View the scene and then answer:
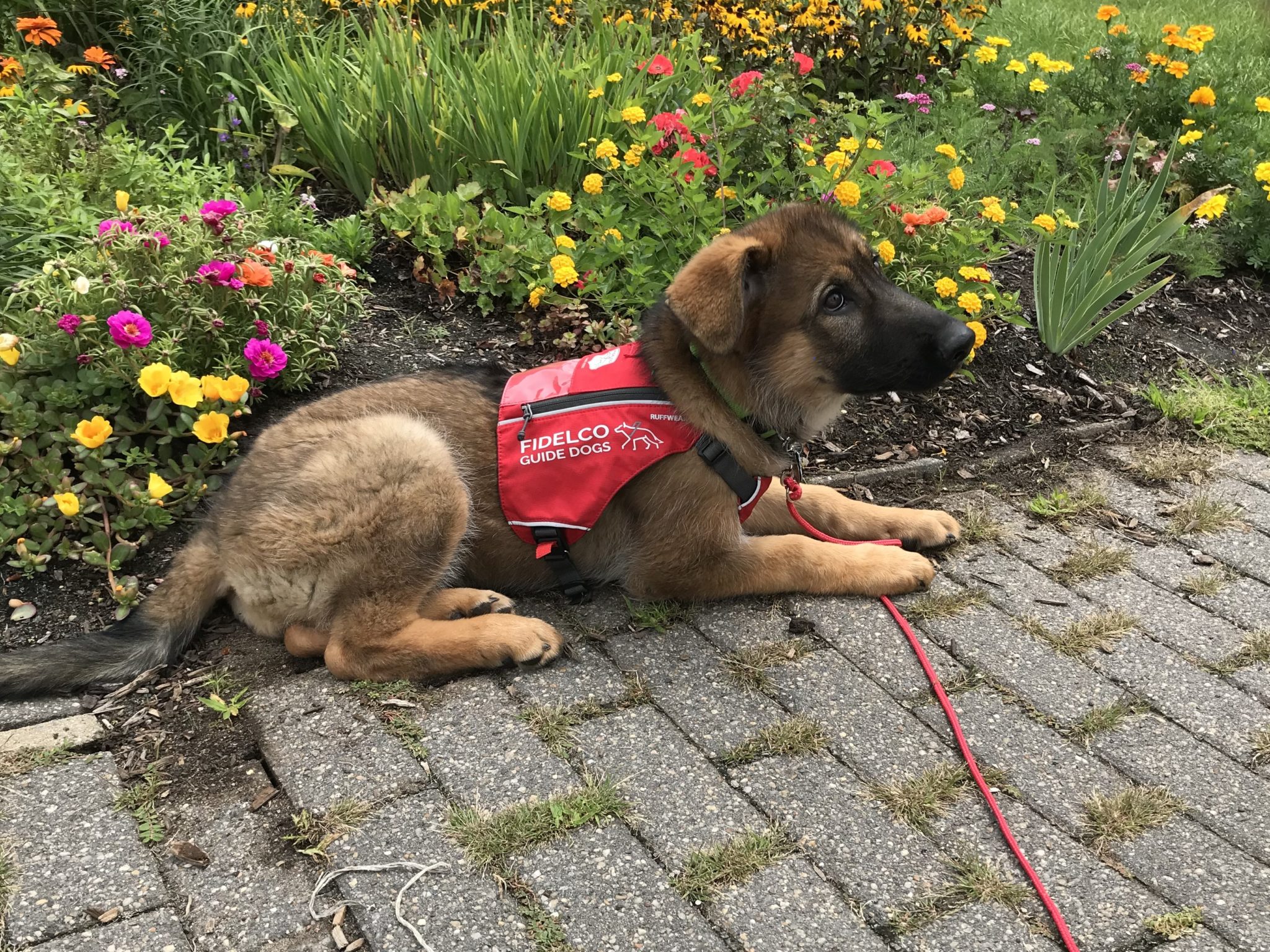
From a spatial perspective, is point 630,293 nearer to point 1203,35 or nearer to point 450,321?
point 450,321

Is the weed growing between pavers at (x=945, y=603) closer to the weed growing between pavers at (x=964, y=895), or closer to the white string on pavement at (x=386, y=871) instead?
the weed growing between pavers at (x=964, y=895)

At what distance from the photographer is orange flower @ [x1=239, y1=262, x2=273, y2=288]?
11.8ft

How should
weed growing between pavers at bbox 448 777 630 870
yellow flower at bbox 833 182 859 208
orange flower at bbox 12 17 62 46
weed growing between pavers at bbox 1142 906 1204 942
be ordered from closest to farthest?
weed growing between pavers at bbox 1142 906 1204 942 < weed growing between pavers at bbox 448 777 630 870 < yellow flower at bbox 833 182 859 208 < orange flower at bbox 12 17 62 46

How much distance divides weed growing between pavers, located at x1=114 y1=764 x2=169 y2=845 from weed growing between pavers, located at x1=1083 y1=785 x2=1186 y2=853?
231 cm

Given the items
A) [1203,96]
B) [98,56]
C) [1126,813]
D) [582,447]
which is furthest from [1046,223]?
[98,56]

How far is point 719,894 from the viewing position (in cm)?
225

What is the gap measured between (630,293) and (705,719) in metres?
2.35

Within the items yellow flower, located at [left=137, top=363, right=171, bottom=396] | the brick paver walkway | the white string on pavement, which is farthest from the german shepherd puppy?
the white string on pavement

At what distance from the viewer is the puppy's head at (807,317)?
9.81 feet

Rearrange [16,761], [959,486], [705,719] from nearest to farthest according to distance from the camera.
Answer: [16,761] < [705,719] < [959,486]

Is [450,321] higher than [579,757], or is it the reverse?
[450,321]

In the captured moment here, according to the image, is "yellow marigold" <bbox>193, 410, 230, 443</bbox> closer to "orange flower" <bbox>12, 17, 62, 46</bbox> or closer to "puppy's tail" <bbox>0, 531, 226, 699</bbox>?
"puppy's tail" <bbox>0, 531, 226, 699</bbox>

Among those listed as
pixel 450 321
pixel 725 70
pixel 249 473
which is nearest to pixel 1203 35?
pixel 725 70

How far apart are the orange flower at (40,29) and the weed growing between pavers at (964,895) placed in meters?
5.47
